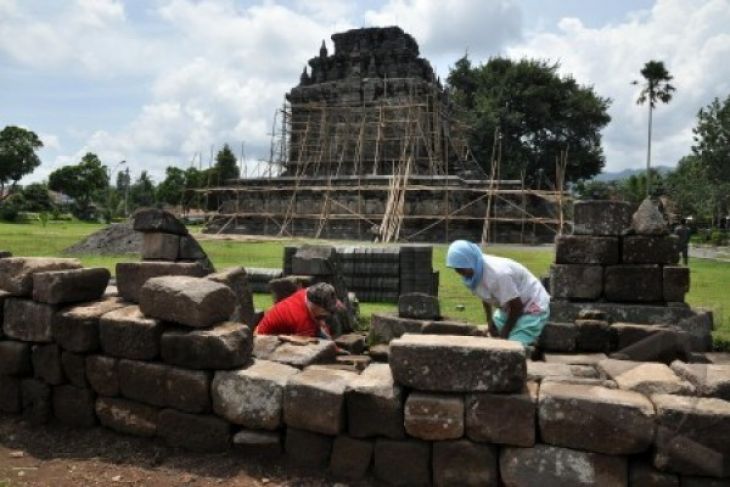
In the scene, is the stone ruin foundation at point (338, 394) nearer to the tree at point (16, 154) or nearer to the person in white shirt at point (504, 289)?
the person in white shirt at point (504, 289)

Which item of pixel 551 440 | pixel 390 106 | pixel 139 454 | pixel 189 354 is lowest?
pixel 139 454

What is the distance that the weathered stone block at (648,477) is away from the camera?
170 inches

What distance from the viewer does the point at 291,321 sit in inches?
282

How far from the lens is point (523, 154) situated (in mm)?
53844

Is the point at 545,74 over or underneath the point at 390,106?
over

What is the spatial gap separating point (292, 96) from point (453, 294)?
3433 centimetres

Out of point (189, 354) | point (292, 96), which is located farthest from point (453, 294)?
point (292, 96)

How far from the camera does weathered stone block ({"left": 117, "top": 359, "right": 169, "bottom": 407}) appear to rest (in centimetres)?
563

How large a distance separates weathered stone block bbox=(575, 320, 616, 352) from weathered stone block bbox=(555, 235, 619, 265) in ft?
6.27

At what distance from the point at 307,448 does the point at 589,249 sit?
5832 mm

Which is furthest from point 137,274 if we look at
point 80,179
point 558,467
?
point 80,179

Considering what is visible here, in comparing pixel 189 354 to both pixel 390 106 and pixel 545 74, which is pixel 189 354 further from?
pixel 545 74

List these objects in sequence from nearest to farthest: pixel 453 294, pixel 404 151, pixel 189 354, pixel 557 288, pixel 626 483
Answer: pixel 626 483
pixel 189 354
pixel 557 288
pixel 453 294
pixel 404 151

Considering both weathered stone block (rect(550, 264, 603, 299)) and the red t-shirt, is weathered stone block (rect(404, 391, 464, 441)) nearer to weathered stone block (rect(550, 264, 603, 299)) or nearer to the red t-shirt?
the red t-shirt
